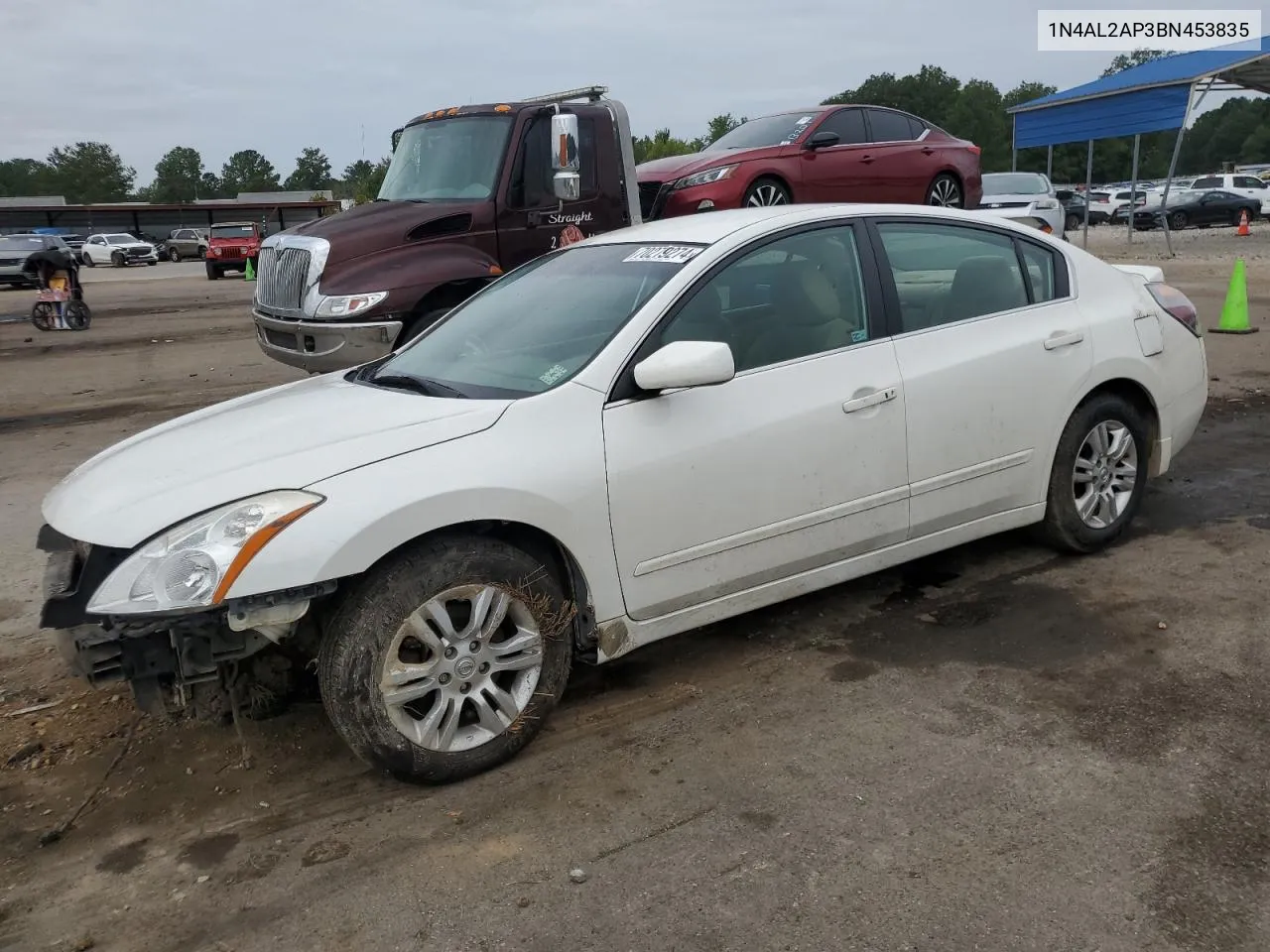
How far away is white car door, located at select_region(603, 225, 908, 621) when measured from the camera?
3.44 metres

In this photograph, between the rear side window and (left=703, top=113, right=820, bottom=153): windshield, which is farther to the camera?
the rear side window

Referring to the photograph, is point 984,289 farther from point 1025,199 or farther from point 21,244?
point 21,244

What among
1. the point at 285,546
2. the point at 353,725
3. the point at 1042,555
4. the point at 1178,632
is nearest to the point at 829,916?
the point at 353,725

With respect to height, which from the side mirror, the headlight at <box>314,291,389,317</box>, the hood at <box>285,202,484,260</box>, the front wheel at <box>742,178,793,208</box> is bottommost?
the headlight at <box>314,291,389,317</box>

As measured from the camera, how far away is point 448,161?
339 inches

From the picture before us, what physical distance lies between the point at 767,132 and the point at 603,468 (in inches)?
311

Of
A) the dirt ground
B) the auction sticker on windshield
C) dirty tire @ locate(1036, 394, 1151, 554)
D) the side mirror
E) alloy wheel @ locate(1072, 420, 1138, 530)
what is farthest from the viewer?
alloy wheel @ locate(1072, 420, 1138, 530)

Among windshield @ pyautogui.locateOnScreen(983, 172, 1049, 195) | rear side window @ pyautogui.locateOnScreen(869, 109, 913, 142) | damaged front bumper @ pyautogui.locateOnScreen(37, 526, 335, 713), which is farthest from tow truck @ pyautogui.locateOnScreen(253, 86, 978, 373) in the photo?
windshield @ pyautogui.locateOnScreen(983, 172, 1049, 195)

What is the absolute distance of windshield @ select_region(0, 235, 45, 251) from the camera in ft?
93.1

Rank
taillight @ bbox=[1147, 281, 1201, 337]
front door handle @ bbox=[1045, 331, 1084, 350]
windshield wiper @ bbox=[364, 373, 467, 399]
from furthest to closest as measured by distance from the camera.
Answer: taillight @ bbox=[1147, 281, 1201, 337], front door handle @ bbox=[1045, 331, 1084, 350], windshield wiper @ bbox=[364, 373, 467, 399]

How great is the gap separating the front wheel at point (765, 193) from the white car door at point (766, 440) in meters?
5.72

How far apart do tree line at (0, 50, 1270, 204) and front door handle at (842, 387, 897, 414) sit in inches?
1871

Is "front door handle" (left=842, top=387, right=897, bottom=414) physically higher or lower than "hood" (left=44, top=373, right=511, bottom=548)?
lower

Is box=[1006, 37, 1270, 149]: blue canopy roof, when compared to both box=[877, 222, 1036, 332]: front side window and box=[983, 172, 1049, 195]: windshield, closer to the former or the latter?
box=[983, 172, 1049, 195]: windshield
